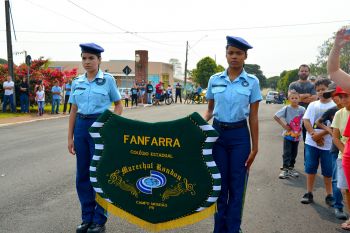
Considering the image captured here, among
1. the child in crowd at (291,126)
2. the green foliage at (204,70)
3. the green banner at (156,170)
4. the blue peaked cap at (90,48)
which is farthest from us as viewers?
the green foliage at (204,70)

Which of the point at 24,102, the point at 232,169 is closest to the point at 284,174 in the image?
the point at 232,169

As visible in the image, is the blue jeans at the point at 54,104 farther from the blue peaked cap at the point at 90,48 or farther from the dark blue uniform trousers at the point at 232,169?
the dark blue uniform trousers at the point at 232,169

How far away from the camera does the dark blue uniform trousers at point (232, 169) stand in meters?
3.62

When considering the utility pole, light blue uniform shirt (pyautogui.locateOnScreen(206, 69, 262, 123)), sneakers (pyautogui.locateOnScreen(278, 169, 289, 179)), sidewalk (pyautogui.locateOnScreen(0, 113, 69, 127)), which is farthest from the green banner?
the utility pole

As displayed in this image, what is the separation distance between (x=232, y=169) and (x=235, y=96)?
672 millimetres

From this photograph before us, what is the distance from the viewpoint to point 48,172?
702 cm

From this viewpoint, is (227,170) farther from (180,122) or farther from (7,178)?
(7,178)

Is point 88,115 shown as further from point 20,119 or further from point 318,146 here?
point 20,119

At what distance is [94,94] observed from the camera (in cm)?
412

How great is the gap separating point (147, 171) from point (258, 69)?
144m

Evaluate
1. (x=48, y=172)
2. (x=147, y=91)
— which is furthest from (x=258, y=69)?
(x=48, y=172)

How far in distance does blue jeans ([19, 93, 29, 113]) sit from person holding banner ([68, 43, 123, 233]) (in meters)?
15.9

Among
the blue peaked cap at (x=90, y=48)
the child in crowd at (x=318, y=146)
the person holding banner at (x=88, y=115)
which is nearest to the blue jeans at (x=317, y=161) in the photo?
the child in crowd at (x=318, y=146)

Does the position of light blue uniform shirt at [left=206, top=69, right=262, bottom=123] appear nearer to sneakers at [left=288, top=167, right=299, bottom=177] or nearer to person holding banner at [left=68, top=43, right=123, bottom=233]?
person holding banner at [left=68, top=43, right=123, bottom=233]
